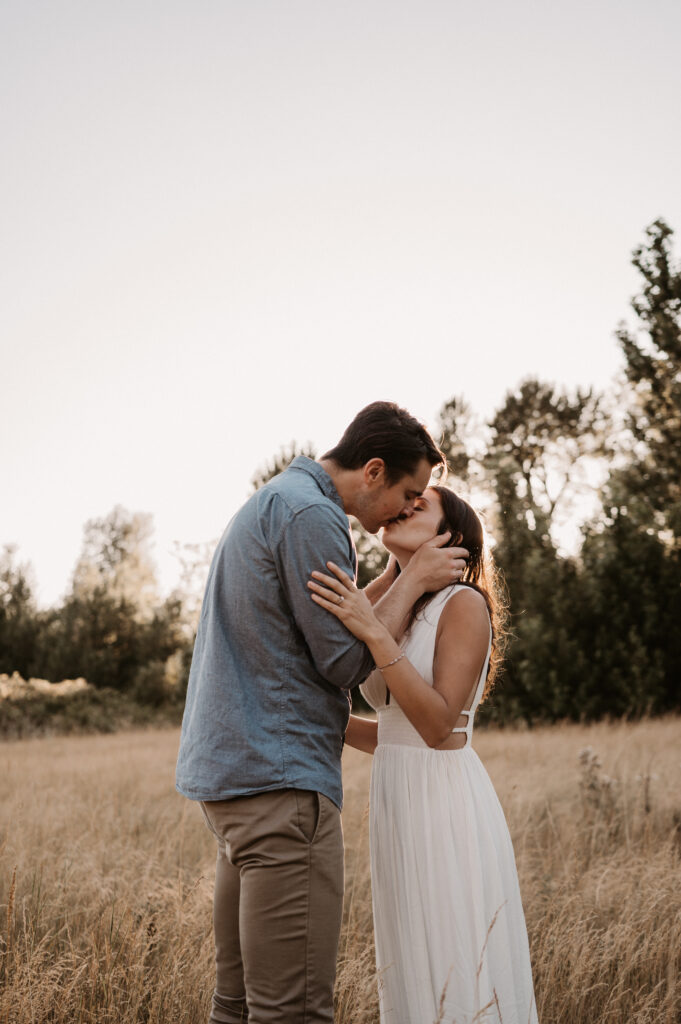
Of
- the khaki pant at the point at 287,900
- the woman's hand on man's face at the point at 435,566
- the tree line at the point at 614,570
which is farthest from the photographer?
the tree line at the point at 614,570

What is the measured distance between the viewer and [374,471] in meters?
2.53

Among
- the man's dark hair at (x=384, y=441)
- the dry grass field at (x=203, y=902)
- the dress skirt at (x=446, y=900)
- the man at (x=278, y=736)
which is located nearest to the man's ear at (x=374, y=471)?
the man's dark hair at (x=384, y=441)

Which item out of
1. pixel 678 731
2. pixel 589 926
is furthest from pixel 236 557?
pixel 678 731

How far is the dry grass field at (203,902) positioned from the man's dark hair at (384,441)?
196 centimetres

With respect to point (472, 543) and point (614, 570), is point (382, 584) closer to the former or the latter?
point (472, 543)

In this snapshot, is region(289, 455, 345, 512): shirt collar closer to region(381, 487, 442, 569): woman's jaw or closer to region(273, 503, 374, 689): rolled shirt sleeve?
region(273, 503, 374, 689): rolled shirt sleeve

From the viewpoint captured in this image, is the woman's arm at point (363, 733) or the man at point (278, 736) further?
the woman's arm at point (363, 733)

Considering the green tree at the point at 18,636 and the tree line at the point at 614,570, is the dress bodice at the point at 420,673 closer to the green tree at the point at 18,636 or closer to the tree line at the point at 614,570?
the tree line at the point at 614,570

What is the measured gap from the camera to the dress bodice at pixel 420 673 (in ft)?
A: 8.89

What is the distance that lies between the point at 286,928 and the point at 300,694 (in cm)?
57

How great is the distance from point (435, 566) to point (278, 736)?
2.68 ft

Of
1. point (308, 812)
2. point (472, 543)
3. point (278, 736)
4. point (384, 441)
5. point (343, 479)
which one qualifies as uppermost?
point (384, 441)

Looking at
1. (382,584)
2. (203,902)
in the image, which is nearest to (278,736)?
(382,584)

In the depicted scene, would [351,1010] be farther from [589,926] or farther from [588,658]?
[588,658]
